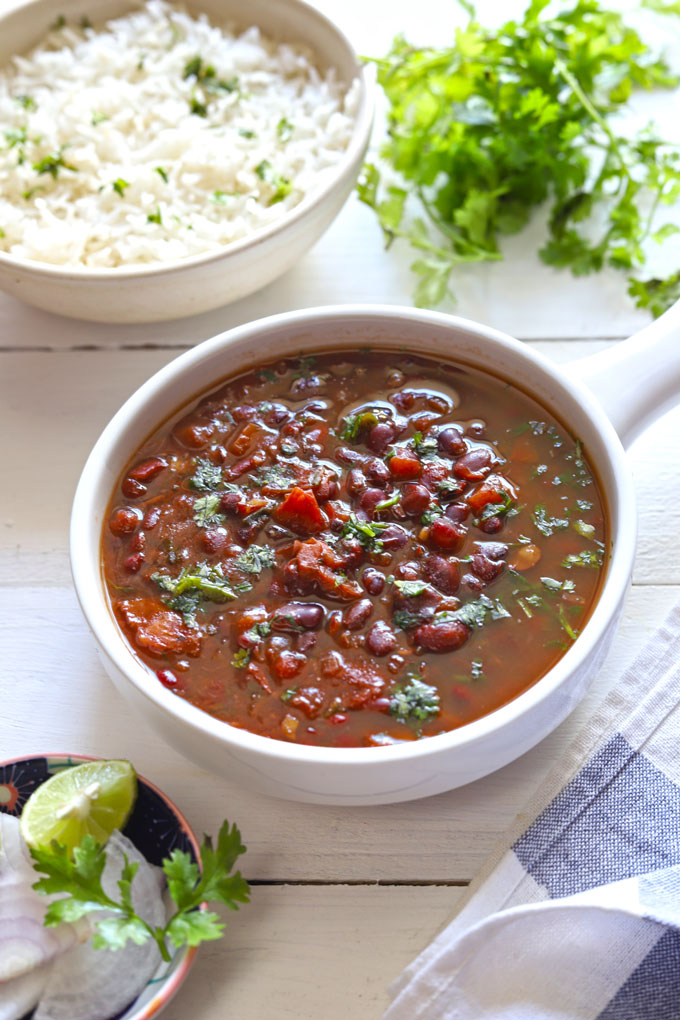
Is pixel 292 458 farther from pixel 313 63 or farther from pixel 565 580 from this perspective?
pixel 313 63

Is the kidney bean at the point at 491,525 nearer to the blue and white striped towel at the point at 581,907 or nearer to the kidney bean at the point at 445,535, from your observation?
the kidney bean at the point at 445,535

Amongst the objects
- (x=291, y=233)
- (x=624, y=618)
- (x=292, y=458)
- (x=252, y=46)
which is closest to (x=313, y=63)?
(x=252, y=46)

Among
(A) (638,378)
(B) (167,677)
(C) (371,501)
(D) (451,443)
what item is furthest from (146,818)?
(A) (638,378)

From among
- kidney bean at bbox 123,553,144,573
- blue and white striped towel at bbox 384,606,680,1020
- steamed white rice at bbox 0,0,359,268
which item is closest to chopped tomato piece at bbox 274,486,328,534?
kidney bean at bbox 123,553,144,573

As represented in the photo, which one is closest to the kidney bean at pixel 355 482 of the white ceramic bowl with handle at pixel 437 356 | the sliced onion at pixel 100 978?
the white ceramic bowl with handle at pixel 437 356

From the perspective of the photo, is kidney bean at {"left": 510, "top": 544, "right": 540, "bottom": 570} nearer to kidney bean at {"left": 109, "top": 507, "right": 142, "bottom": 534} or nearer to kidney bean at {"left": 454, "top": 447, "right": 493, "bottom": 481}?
kidney bean at {"left": 454, "top": 447, "right": 493, "bottom": 481}

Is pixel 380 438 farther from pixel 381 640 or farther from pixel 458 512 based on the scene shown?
pixel 381 640
